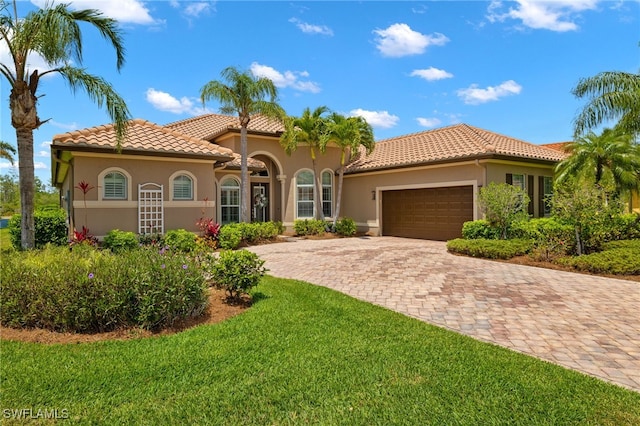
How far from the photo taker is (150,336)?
521 centimetres

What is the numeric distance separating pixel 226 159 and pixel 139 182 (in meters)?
3.47

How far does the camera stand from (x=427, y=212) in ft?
62.5

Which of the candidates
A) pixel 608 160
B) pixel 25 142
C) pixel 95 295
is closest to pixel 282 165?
pixel 25 142

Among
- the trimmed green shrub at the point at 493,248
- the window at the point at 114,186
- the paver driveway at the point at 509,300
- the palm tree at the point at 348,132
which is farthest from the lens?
the palm tree at the point at 348,132

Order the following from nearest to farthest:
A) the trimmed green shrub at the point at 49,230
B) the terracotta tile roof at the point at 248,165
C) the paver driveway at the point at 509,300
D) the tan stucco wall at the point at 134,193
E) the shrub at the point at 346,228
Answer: the paver driveway at the point at 509,300 → the trimmed green shrub at the point at 49,230 → the tan stucco wall at the point at 134,193 → the terracotta tile roof at the point at 248,165 → the shrub at the point at 346,228

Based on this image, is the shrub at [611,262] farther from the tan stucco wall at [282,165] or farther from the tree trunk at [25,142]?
the tan stucco wall at [282,165]

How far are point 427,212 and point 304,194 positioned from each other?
7.10 metres

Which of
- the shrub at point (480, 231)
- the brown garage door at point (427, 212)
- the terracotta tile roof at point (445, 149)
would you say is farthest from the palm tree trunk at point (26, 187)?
the brown garage door at point (427, 212)

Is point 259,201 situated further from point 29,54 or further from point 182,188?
point 29,54

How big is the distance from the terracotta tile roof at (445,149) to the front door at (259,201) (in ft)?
16.7

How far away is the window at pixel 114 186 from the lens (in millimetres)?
13809

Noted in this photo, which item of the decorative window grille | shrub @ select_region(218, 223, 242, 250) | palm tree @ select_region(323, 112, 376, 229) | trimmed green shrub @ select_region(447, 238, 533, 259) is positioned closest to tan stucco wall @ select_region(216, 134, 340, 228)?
palm tree @ select_region(323, 112, 376, 229)

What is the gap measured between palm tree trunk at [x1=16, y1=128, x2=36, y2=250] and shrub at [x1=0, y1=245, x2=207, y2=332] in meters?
2.59

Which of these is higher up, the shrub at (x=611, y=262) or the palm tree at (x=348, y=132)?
the palm tree at (x=348, y=132)
